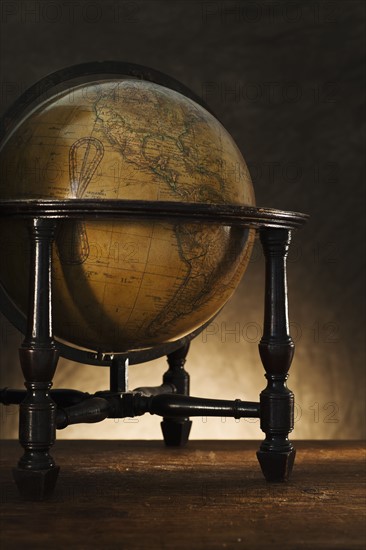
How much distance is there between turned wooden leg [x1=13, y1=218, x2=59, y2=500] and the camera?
264 cm

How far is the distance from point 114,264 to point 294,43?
87.9 inches

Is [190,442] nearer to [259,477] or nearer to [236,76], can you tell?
[259,477]

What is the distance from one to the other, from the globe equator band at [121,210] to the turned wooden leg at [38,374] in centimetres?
4

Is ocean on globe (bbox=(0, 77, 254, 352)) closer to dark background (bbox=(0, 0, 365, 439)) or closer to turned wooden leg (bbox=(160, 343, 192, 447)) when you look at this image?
turned wooden leg (bbox=(160, 343, 192, 447))

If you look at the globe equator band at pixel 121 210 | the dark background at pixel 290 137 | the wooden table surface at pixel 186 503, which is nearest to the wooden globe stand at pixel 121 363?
the globe equator band at pixel 121 210

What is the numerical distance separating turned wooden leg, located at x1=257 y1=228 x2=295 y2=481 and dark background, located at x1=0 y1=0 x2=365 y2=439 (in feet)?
5.31

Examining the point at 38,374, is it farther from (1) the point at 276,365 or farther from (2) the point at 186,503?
(1) the point at 276,365

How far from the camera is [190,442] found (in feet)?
12.4

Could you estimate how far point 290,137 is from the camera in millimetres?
4641

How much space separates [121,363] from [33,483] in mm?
690

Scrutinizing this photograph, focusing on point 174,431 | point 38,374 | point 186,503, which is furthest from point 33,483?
point 174,431

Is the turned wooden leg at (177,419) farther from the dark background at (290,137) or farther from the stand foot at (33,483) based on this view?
the stand foot at (33,483)

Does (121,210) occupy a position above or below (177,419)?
above

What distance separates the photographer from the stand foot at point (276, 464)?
2.92 metres
